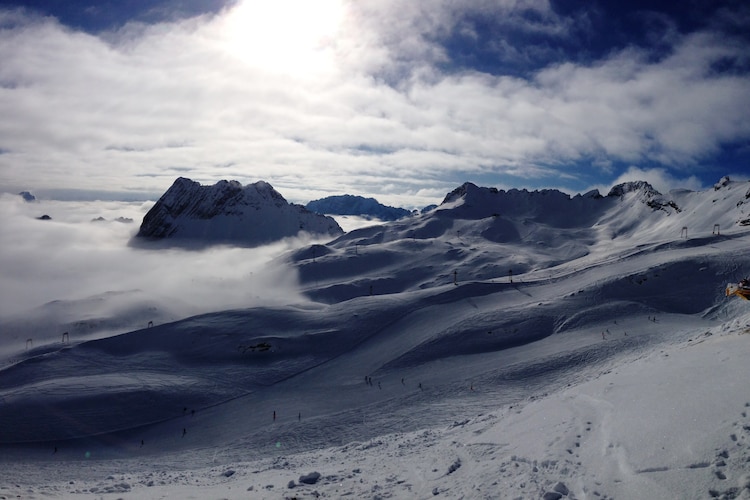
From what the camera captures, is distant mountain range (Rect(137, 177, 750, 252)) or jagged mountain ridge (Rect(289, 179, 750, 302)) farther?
distant mountain range (Rect(137, 177, 750, 252))

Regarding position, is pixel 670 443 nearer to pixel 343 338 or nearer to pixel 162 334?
pixel 343 338

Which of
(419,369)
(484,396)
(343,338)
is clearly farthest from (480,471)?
(343,338)

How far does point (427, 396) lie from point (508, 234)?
11986 centimetres

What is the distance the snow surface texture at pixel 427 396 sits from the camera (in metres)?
14.5

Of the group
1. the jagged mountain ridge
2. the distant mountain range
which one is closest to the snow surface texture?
the jagged mountain ridge

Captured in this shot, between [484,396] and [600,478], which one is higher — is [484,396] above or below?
below

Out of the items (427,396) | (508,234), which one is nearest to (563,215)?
(508,234)

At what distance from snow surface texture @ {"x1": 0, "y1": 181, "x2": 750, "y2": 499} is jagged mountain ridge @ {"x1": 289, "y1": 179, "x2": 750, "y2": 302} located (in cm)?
2012

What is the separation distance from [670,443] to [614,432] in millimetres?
2412

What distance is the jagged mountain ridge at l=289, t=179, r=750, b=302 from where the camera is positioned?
108m

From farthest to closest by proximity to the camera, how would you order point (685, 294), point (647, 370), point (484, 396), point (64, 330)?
1. point (64, 330)
2. point (685, 294)
3. point (484, 396)
4. point (647, 370)

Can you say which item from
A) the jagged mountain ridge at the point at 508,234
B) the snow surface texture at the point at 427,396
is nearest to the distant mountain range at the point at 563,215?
the jagged mountain ridge at the point at 508,234

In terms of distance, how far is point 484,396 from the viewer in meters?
37.9

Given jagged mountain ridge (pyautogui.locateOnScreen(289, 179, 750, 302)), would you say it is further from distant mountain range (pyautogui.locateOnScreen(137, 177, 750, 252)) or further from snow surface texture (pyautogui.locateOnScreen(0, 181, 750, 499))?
snow surface texture (pyautogui.locateOnScreen(0, 181, 750, 499))
